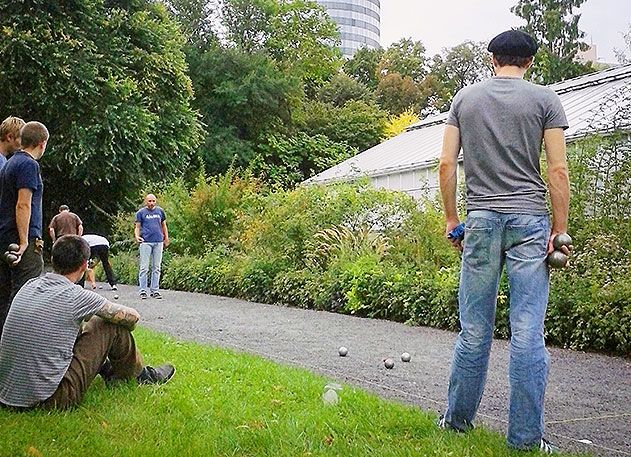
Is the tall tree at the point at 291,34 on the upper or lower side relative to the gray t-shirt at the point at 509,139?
upper

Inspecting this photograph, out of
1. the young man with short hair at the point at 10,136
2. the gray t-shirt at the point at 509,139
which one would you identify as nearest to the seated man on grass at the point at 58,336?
the young man with short hair at the point at 10,136

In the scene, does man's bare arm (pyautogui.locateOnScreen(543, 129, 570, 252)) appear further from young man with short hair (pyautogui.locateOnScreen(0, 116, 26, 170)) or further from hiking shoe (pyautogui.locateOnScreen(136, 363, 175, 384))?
young man with short hair (pyautogui.locateOnScreen(0, 116, 26, 170))

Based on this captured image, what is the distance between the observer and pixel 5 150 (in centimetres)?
584

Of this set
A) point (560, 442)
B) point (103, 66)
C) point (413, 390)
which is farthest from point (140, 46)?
point (560, 442)

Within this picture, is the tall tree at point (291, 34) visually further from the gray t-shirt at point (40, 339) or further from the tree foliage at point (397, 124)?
the gray t-shirt at point (40, 339)

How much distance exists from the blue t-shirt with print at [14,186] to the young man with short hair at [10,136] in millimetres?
228

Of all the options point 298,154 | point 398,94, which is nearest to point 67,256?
point 298,154

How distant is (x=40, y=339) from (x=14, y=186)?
5.17 feet

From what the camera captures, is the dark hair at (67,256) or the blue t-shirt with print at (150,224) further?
the blue t-shirt with print at (150,224)

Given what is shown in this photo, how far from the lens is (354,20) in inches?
4584

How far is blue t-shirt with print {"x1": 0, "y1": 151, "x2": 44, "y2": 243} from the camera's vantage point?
5469 millimetres

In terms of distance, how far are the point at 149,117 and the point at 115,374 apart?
721 inches

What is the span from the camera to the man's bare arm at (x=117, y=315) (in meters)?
4.50

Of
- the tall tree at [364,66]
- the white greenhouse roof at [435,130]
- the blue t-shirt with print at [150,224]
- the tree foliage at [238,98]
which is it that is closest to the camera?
the blue t-shirt with print at [150,224]
